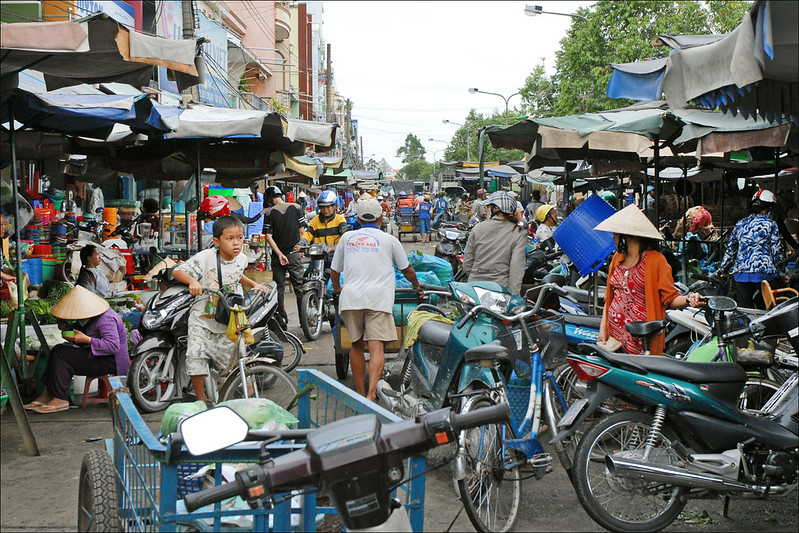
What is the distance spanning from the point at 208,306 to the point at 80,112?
2.32 metres

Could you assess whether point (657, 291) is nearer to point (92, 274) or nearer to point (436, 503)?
point (436, 503)

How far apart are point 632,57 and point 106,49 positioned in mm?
23166

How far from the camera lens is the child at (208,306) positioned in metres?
6.44

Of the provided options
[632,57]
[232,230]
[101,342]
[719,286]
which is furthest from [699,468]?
[632,57]

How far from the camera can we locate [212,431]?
7.30ft

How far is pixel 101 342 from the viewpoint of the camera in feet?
22.7

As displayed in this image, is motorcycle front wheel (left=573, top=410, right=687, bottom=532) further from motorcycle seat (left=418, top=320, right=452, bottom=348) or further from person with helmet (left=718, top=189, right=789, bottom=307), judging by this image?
person with helmet (left=718, top=189, right=789, bottom=307)

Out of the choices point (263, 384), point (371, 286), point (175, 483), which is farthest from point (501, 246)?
point (175, 483)

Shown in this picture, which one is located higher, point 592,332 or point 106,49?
point 106,49

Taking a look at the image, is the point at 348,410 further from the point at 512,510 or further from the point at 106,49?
the point at 106,49

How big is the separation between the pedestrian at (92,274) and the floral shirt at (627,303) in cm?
563

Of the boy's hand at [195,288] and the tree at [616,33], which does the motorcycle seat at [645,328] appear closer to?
the boy's hand at [195,288]

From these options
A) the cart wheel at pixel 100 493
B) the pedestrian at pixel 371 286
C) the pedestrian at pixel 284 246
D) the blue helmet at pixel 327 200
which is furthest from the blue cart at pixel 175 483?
the blue helmet at pixel 327 200

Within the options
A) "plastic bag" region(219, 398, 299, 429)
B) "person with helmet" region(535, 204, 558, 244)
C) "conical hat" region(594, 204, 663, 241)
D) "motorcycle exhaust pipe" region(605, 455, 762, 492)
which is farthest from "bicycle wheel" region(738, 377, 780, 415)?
"person with helmet" region(535, 204, 558, 244)
